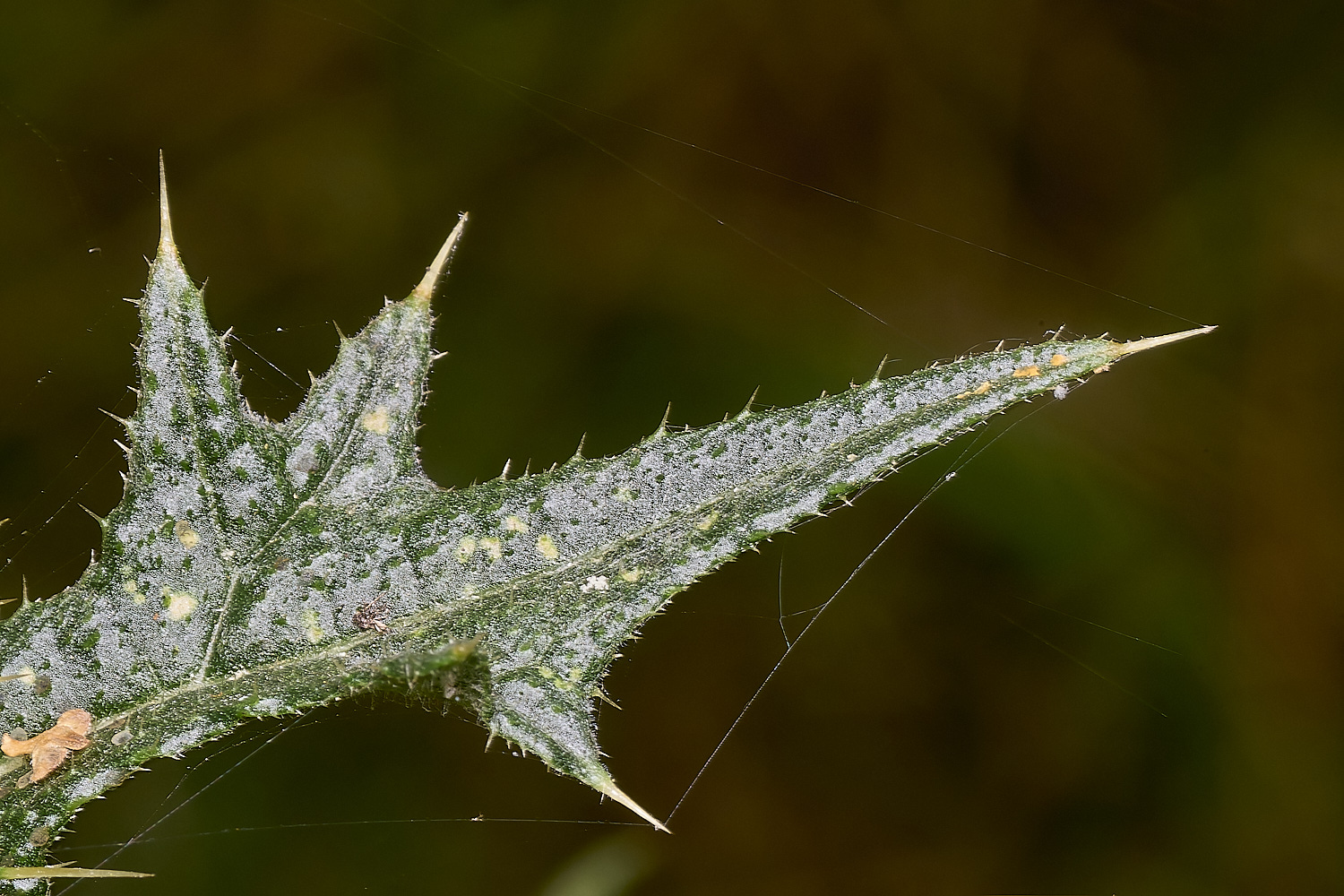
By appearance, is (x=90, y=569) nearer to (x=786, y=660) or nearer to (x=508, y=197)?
(x=508, y=197)

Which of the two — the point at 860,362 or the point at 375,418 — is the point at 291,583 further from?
the point at 860,362

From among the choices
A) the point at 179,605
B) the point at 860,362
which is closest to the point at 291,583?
the point at 179,605

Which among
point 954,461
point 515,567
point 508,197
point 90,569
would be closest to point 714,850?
point 954,461

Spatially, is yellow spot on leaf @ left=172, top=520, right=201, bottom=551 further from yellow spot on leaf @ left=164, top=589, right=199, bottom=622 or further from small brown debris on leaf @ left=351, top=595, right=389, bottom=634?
small brown debris on leaf @ left=351, top=595, right=389, bottom=634

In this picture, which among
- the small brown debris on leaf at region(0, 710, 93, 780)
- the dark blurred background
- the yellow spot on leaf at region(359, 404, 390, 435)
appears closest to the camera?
the small brown debris on leaf at region(0, 710, 93, 780)

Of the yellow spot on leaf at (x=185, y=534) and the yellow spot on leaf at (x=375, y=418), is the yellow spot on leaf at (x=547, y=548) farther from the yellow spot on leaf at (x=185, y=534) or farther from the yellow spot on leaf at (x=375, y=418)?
the yellow spot on leaf at (x=185, y=534)

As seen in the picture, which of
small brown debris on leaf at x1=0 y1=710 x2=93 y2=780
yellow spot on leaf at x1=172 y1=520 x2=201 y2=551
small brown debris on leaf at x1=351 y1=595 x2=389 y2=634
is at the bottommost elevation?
small brown debris on leaf at x1=0 y1=710 x2=93 y2=780

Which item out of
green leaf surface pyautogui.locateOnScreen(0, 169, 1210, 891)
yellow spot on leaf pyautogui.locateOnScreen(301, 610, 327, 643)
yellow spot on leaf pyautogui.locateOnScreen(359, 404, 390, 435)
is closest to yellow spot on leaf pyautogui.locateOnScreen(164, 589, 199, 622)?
green leaf surface pyautogui.locateOnScreen(0, 169, 1210, 891)
